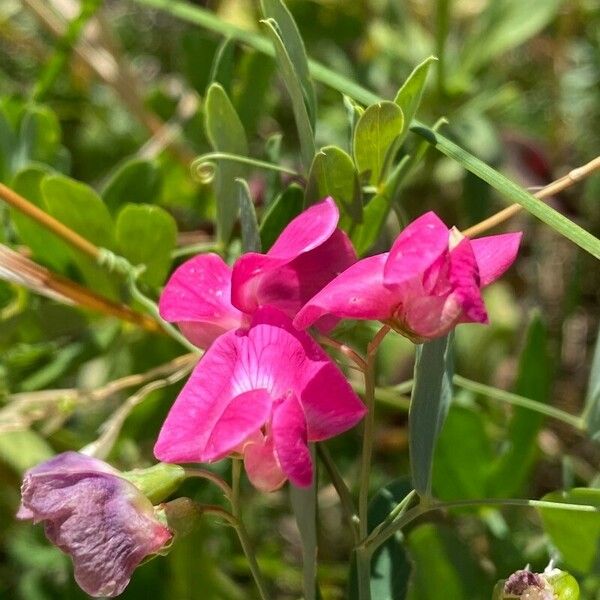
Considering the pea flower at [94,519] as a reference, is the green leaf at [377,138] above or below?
above

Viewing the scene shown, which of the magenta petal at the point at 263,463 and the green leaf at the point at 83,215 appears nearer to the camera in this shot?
the magenta petal at the point at 263,463

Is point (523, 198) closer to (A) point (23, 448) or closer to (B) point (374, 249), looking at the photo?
(B) point (374, 249)

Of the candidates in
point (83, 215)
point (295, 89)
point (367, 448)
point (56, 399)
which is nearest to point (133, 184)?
point (83, 215)

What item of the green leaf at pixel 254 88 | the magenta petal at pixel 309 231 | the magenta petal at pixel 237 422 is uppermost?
the magenta petal at pixel 309 231

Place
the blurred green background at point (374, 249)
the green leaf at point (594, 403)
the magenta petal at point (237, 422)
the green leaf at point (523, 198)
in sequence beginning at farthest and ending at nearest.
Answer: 1. the blurred green background at point (374, 249)
2. the green leaf at point (594, 403)
3. the green leaf at point (523, 198)
4. the magenta petal at point (237, 422)

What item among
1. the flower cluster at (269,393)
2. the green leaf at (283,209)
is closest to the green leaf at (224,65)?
the green leaf at (283,209)

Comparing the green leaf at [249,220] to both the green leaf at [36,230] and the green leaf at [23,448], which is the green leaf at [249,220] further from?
the green leaf at [23,448]

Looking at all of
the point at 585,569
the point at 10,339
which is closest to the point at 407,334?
the point at 585,569
